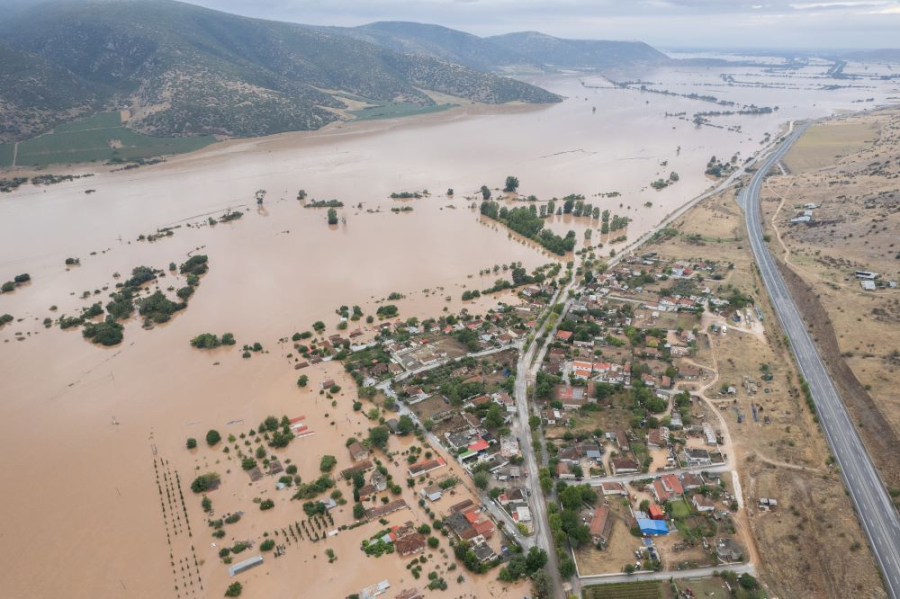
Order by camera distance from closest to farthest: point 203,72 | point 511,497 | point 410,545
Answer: point 410,545 → point 511,497 → point 203,72

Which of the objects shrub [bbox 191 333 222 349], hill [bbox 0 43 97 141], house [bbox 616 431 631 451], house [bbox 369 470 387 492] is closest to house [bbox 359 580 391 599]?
house [bbox 369 470 387 492]

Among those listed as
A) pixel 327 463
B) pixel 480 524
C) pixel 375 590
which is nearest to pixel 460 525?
pixel 480 524

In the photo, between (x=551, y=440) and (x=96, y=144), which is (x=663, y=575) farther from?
(x=96, y=144)

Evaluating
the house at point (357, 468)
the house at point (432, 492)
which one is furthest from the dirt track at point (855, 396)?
the house at point (357, 468)

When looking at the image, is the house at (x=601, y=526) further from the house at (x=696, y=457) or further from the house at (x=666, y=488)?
the house at (x=696, y=457)

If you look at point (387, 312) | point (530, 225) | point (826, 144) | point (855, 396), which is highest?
point (826, 144)

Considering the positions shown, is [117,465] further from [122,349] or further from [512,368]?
[512,368]

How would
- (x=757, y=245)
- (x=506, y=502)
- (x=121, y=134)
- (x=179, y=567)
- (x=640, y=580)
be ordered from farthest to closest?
(x=121, y=134) < (x=757, y=245) < (x=506, y=502) < (x=179, y=567) < (x=640, y=580)

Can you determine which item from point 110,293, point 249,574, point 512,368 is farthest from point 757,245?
point 110,293
